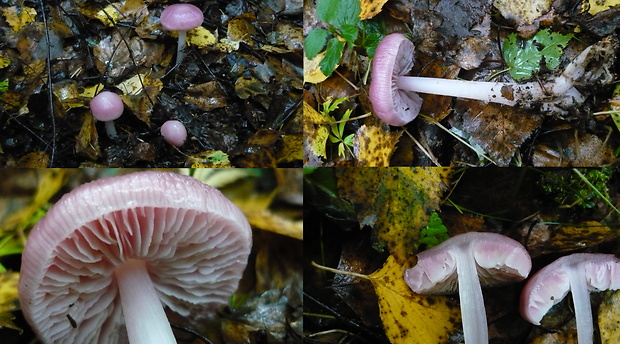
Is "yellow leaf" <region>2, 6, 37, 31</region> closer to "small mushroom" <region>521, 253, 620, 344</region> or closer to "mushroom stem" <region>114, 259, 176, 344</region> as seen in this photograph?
"mushroom stem" <region>114, 259, 176, 344</region>

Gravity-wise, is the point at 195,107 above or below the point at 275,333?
above

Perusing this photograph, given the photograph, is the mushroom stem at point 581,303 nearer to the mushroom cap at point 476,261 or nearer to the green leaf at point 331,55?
the mushroom cap at point 476,261

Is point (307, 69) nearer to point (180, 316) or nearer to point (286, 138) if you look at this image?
point (286, 138)

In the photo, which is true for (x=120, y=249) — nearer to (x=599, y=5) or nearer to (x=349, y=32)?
(x=349, y=32)

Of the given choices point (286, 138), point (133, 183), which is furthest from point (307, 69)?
point (133, 183)

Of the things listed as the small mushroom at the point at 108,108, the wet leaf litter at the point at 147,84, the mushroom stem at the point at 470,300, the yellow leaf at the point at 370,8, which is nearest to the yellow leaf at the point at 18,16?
the wet leaf litter at the point at 147,84

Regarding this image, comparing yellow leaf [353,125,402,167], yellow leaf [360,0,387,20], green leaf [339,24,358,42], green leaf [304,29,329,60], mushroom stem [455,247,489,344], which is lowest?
mushroom stem [455,247,489,344]

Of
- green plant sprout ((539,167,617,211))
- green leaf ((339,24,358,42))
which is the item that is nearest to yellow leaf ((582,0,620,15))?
green plant sprout ((539,167,617,211))
